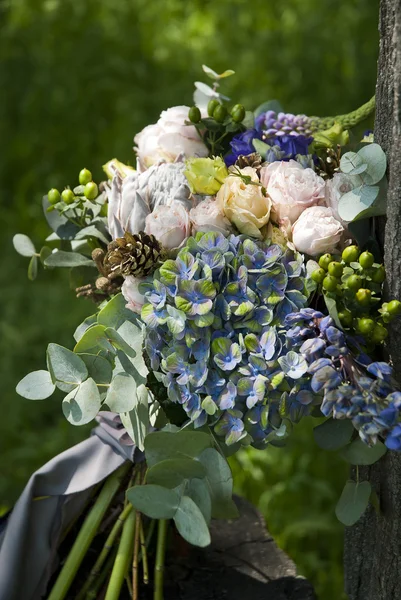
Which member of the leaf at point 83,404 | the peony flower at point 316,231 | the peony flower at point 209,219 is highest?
the peony flower at point 209,219

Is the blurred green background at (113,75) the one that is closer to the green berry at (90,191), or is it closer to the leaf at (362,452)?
the green berry at (90,191)

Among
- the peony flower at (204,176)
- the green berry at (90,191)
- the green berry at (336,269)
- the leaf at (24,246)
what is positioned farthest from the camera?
the leaf at (24,246)

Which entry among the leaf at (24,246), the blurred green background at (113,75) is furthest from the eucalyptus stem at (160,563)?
the blurred green background at (113,75)

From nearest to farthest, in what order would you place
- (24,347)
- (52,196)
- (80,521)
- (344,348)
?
(344,348) < (52,196) < (80,521) < (24,347)

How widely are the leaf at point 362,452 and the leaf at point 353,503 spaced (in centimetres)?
4

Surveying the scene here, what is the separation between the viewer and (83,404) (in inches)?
33.8

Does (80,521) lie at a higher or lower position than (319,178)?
lower

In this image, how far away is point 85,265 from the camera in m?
1.05

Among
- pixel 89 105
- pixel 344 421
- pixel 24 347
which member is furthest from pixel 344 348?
pixel 89 105

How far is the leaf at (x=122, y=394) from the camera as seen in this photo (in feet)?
2.80

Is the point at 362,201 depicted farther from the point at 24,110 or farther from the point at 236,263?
the point at 24,110

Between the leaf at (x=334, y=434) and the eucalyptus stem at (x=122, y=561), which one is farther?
the eucalyptus stem at (x=122, y=561)

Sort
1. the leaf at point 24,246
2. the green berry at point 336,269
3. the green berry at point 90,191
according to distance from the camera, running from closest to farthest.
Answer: the green berry at point 336,269
the green berry at point 90,191
the leaf at point 24,246

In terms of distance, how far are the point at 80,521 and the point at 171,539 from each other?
0.14m
